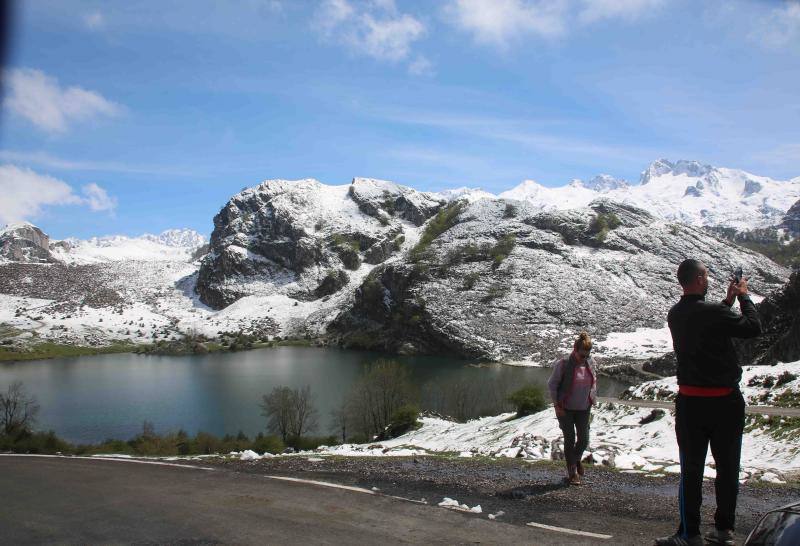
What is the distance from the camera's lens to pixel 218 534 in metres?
7.34

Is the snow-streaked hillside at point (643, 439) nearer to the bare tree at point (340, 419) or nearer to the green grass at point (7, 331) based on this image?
the bare tree at point (340, 419)

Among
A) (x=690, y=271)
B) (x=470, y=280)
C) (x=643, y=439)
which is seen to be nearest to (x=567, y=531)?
(x=690, y=271)

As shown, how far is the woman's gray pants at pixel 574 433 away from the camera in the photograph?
10.1m

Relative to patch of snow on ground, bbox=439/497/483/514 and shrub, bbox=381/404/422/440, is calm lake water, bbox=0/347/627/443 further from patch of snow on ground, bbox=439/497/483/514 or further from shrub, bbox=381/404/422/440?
patch of snow on ground, bbox=439/497/483/514

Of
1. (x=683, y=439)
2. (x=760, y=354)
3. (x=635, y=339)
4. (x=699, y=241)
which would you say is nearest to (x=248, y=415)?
(x=760, y=354)

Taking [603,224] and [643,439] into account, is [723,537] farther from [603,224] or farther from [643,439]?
[603,224]

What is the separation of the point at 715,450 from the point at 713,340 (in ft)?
3.92

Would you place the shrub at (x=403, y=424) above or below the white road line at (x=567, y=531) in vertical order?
below

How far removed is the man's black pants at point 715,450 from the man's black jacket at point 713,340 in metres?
0.21

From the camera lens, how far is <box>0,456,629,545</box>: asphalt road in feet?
23.1

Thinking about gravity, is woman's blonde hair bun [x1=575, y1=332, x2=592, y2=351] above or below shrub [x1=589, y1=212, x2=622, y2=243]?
below

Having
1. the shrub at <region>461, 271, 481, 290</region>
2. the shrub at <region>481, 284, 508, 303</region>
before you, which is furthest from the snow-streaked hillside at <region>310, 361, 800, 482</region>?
the shrub at <region>461, 271, 481, 290</region>

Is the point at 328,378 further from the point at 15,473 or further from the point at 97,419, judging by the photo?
the point at 15,473

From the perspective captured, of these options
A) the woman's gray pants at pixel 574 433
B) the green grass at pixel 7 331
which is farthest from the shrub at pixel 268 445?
the green grass at pixel 7 331
